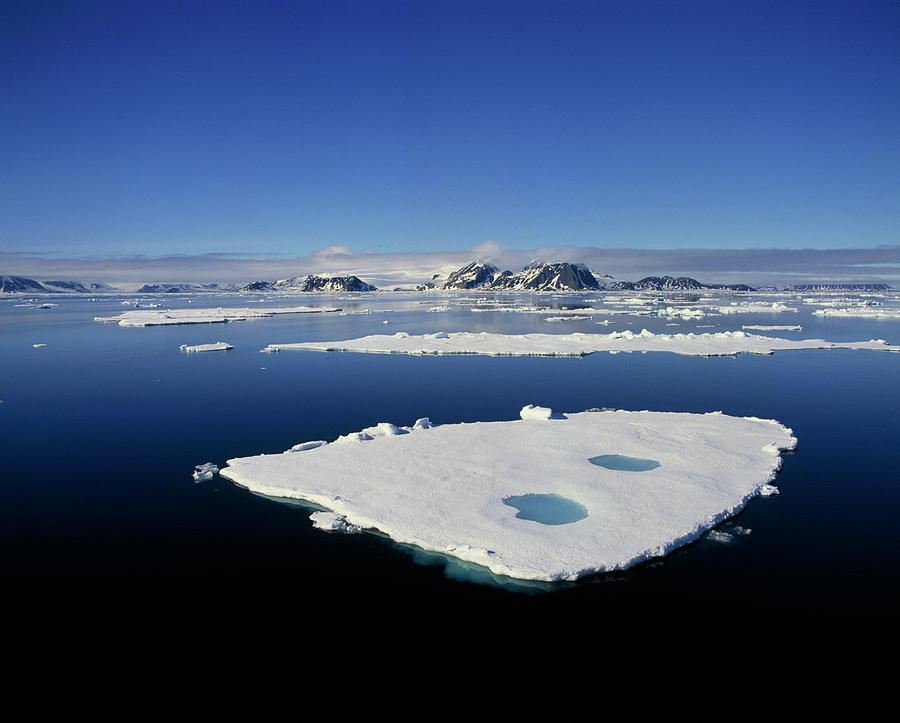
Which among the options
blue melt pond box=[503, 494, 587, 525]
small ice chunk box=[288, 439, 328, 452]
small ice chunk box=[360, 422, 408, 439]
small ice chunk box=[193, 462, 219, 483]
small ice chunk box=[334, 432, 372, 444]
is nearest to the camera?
blue melt pond box=[503, 494, 587, 525]

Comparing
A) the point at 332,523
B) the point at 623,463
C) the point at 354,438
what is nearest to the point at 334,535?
the point at 332,523

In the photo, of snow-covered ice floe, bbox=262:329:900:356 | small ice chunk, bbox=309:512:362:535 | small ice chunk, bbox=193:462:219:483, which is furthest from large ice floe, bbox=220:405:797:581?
snow-covered ice floe, bbox=262:329:900:356

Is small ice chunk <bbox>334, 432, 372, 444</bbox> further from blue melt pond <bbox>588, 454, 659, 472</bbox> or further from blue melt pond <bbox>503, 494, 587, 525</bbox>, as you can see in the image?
blue melt pond <bbox>588, 454, 659, 472</bbox>

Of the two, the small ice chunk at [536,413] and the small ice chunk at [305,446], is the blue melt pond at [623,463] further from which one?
the small ice chunk at [305,446]

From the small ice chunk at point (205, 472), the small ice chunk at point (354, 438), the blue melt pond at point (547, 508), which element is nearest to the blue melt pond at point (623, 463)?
the blue melt pond at point (547, 508)

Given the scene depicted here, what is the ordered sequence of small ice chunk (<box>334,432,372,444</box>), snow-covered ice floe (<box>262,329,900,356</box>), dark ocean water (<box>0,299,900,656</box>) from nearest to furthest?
dark ocean water (<box>0,299,900,656</box>) < small ice chunk (<box>334,432,372,444</box>) < snow-covered ice floe (<box>262,329,900,356</box>)

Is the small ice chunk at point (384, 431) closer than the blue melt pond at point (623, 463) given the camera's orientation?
No

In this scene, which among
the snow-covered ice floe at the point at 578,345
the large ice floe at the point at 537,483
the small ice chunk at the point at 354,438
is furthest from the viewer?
the snow-covered ice floe at the point at 578,345
